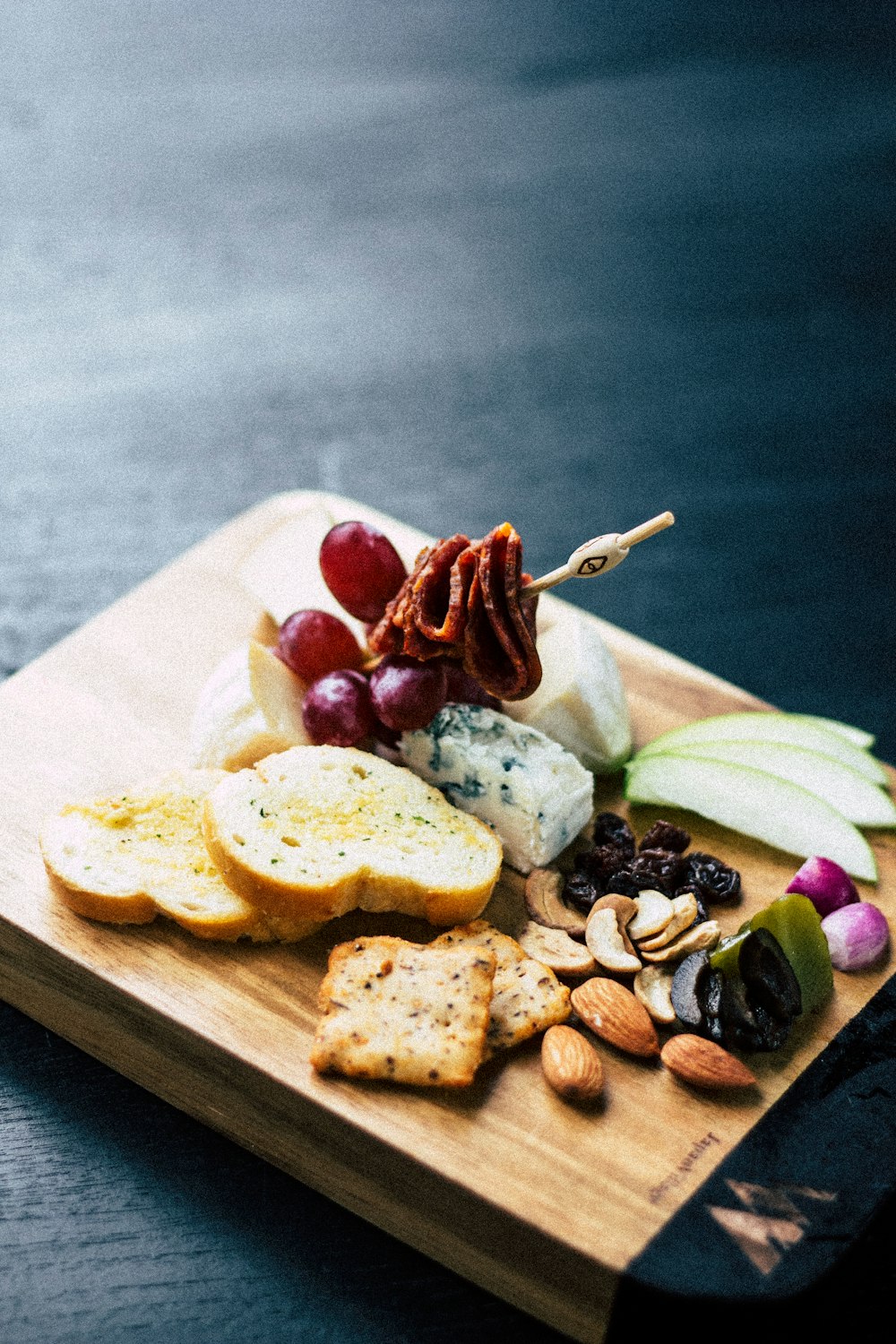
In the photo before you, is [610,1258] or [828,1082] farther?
→ [828,1082]

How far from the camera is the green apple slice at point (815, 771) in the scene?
3.52m

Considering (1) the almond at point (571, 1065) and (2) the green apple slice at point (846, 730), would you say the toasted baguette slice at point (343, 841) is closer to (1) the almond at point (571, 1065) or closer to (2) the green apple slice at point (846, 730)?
(1) the almond at point (571, 1065)

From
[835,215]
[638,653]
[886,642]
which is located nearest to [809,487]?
[886,642]

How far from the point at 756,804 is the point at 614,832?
0.35 metres

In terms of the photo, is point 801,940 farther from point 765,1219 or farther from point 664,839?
point 765,1219

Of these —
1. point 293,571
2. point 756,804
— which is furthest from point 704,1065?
point 293,571

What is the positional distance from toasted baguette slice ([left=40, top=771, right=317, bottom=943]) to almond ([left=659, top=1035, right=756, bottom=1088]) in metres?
0.78

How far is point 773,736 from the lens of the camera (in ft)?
12.1

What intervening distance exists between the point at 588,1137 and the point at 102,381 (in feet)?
11.7

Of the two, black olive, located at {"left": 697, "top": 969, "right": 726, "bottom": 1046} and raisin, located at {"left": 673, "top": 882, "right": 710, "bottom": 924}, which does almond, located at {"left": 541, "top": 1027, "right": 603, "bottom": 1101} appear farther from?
raisin, located at {"left": 673, "top": 882, "right": 710, "bottom": 924}

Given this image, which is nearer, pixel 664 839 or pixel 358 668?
pixel 664 839

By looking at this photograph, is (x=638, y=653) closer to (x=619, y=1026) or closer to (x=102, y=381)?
(x=619, y=1026)

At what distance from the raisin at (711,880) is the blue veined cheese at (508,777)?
27 cm

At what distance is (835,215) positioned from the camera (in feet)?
20.3
